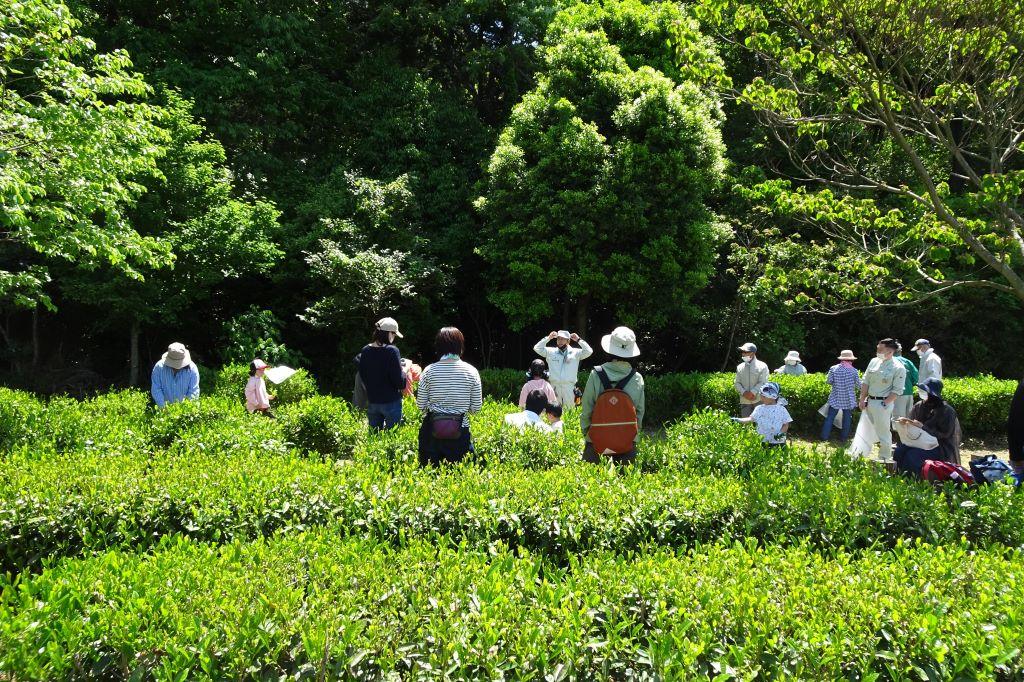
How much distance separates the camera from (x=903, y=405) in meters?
9.65

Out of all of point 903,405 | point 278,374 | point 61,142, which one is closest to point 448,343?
point 278,374

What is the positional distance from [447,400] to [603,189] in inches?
373

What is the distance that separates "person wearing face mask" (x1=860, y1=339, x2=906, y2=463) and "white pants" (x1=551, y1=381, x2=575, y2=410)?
385cm

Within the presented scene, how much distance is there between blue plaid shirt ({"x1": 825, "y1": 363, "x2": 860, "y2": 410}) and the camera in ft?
35.8

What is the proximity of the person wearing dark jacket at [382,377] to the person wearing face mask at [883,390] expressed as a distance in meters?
5.73

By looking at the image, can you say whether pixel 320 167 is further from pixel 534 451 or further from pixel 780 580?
pixel 780 580

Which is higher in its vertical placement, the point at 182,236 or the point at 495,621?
the point at 182,236

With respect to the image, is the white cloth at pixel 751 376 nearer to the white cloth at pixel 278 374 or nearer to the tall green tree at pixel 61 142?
the white cloth at pixel 278 374

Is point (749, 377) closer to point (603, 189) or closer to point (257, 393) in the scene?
point (603, 189)

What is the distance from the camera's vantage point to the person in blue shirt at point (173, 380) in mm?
8320

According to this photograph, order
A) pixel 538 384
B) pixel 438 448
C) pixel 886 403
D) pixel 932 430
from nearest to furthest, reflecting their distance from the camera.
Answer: pixel 438 448 → pixel 932 430 → pixel 538 384 → pixel 886 403

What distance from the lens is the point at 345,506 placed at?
4688 mm

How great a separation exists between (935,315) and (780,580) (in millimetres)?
17741

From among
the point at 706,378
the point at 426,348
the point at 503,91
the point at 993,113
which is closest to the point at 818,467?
the point at 993,113
